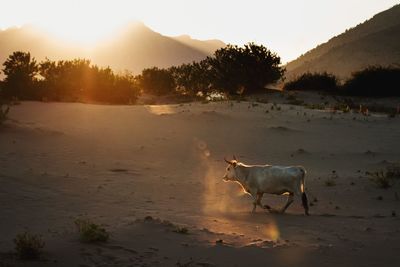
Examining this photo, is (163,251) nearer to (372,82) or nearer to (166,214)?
(166,214)

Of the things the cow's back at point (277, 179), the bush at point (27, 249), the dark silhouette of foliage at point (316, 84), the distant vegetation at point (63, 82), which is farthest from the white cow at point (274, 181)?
the dark silhouette of foliage at point (316, 84)

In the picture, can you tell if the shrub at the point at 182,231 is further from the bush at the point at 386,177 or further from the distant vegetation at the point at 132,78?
the distant vegetation at the point at 132,78

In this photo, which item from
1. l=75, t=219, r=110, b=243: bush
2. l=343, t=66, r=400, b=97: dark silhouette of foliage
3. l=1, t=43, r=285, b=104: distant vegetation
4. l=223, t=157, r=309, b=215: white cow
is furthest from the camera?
l=343, t=66, r=400, b=97: dark silhouette of foliage

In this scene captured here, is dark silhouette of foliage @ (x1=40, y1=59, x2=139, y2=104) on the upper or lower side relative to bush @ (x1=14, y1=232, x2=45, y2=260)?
upper

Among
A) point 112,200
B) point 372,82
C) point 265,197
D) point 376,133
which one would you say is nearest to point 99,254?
point 112,200

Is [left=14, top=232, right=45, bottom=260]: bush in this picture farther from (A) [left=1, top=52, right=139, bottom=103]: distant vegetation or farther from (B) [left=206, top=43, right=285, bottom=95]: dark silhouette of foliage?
(B) [left=206, top=43, right=285, bottom=95]: dark silhouette of foliage

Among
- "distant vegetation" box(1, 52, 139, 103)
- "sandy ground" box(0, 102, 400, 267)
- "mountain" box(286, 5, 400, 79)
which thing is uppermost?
"mountain" box(286, 5, 400, 79)

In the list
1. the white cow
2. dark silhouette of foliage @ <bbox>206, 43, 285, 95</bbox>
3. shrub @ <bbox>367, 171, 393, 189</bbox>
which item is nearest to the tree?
dark silhouette of foliage @ <bbox>206, 43, 285, 95</bbox>

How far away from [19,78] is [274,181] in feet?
77.5

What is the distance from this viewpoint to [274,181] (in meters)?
10.3

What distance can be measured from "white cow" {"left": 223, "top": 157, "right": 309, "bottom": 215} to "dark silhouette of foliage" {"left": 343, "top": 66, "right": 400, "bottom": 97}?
1246 inches

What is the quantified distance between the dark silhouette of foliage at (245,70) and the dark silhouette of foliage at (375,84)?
595 cm

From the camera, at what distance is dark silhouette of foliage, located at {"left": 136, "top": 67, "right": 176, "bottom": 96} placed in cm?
4747

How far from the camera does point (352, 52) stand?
7388 centimetres
